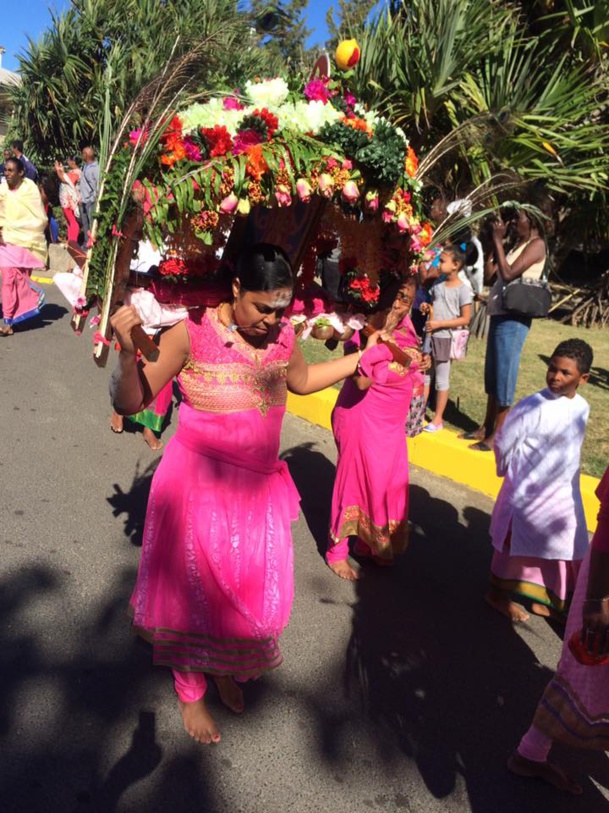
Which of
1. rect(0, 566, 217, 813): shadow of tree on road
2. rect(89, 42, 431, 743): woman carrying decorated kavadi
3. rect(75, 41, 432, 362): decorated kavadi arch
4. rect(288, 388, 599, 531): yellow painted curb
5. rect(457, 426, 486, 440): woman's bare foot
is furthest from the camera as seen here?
rect(457, 426, 486, 440): woman's bare foot

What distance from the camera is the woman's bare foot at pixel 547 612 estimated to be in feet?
12.3

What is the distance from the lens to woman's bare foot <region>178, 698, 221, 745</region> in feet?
8.97

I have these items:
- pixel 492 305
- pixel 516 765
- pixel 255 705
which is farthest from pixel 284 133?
pixel 492 305

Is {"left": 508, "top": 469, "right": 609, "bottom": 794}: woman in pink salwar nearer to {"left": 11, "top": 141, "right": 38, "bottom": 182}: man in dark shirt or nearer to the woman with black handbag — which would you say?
the woman with black handbag

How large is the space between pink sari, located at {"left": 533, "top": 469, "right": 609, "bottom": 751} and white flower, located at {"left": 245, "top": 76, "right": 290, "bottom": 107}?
1.73 meters

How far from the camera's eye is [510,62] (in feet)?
26.2

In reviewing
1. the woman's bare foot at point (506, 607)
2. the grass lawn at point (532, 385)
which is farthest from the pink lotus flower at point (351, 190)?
the grass lawn at point (532, 385)

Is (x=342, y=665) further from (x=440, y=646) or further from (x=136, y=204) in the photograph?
(x=136, y=204)

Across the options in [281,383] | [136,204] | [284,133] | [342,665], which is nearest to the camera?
[136,204]

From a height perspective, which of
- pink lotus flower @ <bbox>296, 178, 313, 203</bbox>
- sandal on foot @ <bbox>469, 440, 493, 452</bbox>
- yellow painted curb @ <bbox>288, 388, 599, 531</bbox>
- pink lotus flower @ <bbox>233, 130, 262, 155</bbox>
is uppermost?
pink lotus flower @ <bbox>233, 130, 262, 155</bbox>

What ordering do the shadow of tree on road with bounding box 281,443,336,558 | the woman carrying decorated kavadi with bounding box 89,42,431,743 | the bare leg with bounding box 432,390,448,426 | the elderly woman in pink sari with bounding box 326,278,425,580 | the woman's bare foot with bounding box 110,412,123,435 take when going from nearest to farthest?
1. the woman carrying decorated kavadi with bounding box 89,42,431,743
2. the elderly woman in pink sari with bounding box 326,278,425,580
3. the shadow of tree on road with bounding box 281,443,336,558
4. the woman's bare foot with bounding box 110,412,123,435
5. the bare leg with bounding box 432,390,448,426

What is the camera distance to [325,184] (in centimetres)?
243

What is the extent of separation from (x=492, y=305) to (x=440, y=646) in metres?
3.18

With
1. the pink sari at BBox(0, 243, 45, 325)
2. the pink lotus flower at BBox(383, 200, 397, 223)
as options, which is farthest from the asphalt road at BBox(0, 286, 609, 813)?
the pink sari at BBox(0, 243, 45, 325)
